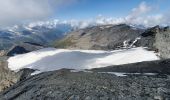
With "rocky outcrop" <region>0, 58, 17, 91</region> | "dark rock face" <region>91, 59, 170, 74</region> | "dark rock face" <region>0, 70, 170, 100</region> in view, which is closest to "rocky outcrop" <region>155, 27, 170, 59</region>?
"dark rock face" <region>91, 59, 170, 74</region>

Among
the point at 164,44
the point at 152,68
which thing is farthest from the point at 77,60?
the point at 152,68

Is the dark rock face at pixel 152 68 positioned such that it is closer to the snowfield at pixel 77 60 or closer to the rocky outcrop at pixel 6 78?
the snowfield at pixel 77 60

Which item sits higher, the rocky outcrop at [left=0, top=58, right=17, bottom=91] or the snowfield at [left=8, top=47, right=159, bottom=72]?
the snowfield at [left=8, top=47, right=159, bottom=72]

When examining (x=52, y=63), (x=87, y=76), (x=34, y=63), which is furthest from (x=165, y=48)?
(x=87, y=76)

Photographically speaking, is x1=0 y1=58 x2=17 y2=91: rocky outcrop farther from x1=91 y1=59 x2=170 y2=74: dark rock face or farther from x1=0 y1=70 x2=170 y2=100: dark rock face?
x1=91 y1=59 x2=170 y2=74: dark rock face

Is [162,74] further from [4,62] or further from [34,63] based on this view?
[4,62]

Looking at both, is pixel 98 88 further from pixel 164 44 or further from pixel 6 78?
pixel 164 44

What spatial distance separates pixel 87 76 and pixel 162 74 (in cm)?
903

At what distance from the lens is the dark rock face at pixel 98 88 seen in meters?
27.0

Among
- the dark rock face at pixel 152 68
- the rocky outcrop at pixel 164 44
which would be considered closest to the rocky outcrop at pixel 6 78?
the dark rock face at pixel 152 68

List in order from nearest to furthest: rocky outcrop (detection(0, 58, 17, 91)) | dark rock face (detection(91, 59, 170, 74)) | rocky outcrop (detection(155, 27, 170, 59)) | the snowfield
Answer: dark rock face (detection(91, 59, 170, 74)) < the snowfield < rocky outcrop (detection(0, 58, 17, 91)) < rocky outcrop (detection(155, 27, 170, 59))

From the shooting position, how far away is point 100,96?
27125 millimetres

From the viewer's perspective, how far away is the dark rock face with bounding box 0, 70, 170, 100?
27.0 metres

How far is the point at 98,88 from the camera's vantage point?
2909cm
